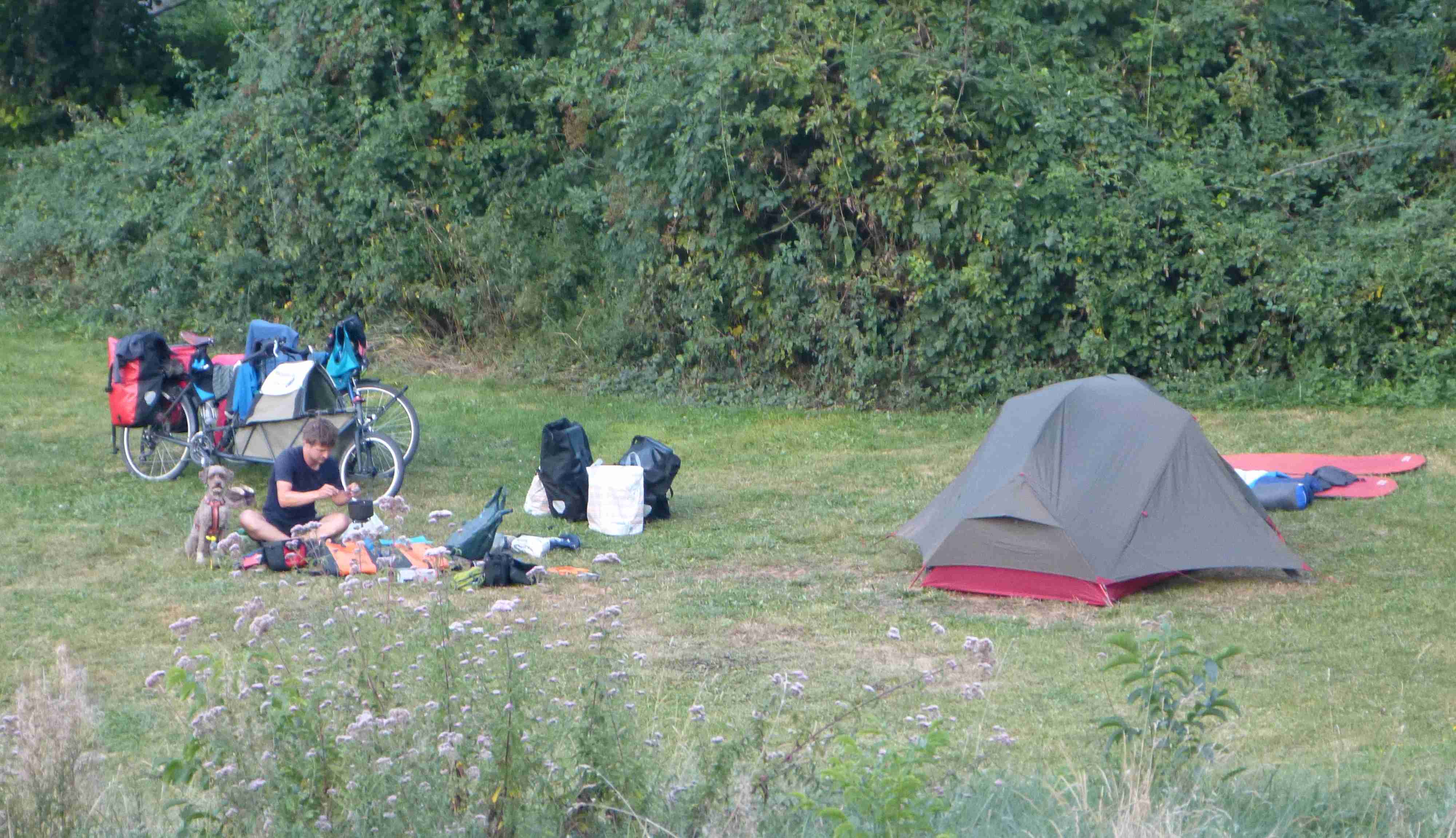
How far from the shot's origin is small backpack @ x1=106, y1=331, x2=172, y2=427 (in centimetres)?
969

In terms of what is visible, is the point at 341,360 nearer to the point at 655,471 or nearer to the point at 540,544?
the point at 655,471

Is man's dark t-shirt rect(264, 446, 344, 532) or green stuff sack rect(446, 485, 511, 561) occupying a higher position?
man's dark t-shirt rect(264, 446, 344, 532)

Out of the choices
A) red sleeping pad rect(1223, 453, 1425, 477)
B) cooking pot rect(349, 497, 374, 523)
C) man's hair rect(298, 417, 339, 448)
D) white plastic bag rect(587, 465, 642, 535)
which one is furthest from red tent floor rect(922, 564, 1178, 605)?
man's hair rect(298, 417, 339, 448)

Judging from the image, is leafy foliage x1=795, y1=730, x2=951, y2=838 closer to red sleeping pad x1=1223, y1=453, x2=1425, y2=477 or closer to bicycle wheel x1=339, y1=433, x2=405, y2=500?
bicycle wheel x1=339, y1=433, x2=405, y2=500

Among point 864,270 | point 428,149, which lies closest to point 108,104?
point 428,149

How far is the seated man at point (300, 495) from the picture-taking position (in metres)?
8.05

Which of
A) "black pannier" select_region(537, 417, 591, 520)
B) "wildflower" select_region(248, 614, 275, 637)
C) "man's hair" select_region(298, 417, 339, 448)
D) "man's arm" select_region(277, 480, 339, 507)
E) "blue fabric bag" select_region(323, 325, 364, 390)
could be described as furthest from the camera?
"blue fabric bag" select_region(323, 325, 364, 390)

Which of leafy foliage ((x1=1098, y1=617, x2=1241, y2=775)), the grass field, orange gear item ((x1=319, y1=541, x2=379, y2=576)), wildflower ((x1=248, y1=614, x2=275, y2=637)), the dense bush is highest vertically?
the dense bush

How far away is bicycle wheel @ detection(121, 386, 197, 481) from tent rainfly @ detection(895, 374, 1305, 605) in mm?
5432

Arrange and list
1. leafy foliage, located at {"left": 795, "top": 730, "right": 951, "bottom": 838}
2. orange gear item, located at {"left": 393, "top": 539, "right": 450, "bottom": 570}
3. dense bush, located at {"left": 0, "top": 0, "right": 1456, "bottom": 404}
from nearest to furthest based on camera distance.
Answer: leafy foliage, located at {"left": 795, "top": 730, "right": 951, "bottom": 838} < orange gear item, located at {"left": 393, "top": 539, "right": 450, "bottom": 570} < dense bush, located at {"left": 0, "top": 0, "right": 1456, "bottom": 404}

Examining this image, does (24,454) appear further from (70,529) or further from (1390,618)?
(1390,618)

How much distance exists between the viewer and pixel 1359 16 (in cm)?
1462

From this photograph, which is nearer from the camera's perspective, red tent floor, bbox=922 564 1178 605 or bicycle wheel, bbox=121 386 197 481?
red tent floor, bbox=922 564 1178 605

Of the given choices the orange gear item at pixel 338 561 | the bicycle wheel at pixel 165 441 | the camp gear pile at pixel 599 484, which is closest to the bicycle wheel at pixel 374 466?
the camp gear pile at pixel 599 484
